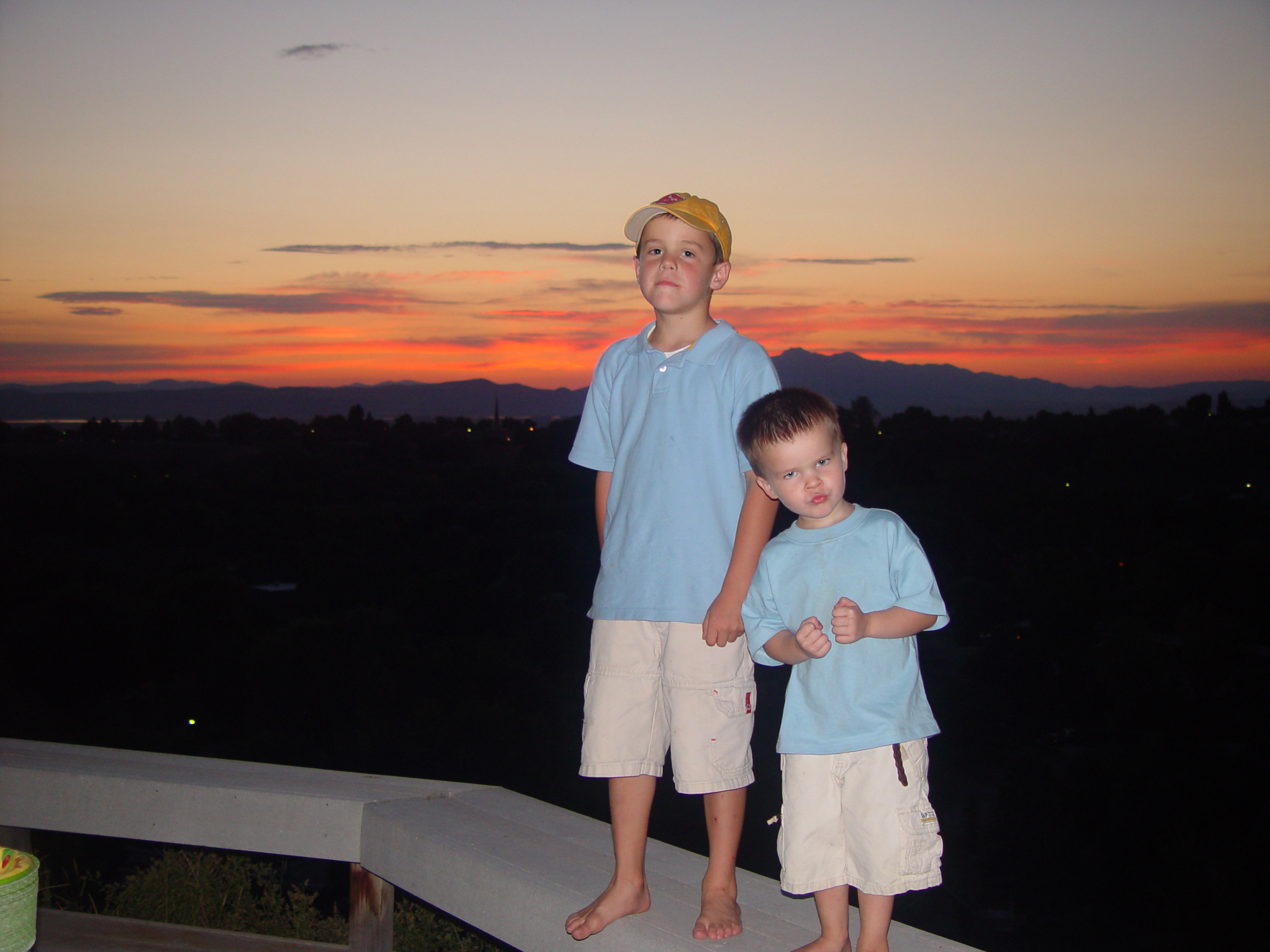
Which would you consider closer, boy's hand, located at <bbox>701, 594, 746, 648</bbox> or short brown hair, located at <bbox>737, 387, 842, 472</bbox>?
short brown hair, located at <bbox>737, 387, 842, 472</bbox>

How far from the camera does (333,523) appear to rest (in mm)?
47969

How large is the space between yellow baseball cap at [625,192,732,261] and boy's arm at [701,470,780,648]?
1.57 feet

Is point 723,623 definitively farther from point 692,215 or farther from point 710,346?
→ point 692,215

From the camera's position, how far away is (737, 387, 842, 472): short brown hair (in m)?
1.58

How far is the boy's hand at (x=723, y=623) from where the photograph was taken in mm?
1754

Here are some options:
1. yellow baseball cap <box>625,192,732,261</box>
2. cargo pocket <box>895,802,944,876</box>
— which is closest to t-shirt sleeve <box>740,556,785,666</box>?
cargo pocket <box>895,802,944,876</box>

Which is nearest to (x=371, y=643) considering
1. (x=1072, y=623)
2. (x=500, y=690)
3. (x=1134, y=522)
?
(x=500, y=690)

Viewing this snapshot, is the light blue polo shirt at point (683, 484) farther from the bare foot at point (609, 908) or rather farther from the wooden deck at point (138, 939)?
the wooden deck at point (138, 939)

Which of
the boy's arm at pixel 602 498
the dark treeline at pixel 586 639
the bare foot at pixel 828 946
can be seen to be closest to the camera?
the bare foot at pixel 828 946

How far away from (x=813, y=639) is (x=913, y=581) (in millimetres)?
189

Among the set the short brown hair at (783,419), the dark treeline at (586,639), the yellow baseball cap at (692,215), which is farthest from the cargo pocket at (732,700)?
the dark treeline at (586,639)

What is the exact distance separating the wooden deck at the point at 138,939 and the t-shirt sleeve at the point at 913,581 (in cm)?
157

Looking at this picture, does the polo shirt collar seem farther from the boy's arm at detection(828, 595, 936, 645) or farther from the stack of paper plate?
the stack of paper plate

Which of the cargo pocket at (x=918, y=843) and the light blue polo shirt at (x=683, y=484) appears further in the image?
the light blue polo shirt at (x=683, y=484)
